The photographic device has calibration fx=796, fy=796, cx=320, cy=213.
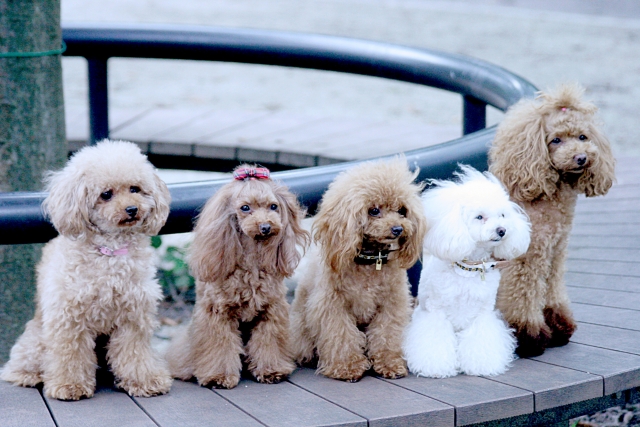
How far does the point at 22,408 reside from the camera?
2.30 meters

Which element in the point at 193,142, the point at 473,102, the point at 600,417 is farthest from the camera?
the point at 193,142

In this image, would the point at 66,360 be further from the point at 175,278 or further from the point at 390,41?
the point at 390,41

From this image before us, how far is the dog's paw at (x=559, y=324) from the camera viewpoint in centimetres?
273

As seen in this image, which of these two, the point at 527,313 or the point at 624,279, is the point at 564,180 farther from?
the point at 624,279

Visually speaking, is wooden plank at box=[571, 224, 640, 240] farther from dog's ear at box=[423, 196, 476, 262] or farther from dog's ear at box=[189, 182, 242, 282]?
dog's ear at box=[189, 182, 242, 282]

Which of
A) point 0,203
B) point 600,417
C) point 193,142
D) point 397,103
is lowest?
point 600,417

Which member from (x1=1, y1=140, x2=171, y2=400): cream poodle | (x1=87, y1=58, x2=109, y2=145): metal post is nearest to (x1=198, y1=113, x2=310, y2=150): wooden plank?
(x1=87, y1=58, x2=109, y2=145): metal post

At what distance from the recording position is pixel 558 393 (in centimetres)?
241

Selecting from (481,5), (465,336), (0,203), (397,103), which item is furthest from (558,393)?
(481,5)

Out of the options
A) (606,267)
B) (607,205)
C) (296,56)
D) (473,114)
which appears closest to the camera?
(606,267)

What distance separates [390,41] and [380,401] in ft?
25.1

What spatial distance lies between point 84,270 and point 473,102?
2.41 meters

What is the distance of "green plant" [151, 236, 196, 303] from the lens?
4.33 meters

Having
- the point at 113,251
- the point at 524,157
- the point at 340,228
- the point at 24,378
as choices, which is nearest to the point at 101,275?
Answer: the point at 113,251
